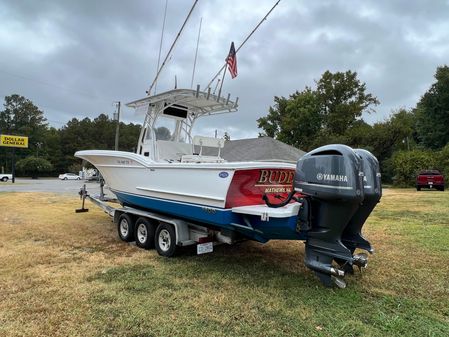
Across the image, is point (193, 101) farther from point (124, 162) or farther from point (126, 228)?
point (126, 228)

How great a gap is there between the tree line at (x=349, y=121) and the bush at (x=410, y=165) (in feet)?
13.6

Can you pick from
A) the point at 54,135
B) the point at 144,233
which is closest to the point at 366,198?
the point at 144,233

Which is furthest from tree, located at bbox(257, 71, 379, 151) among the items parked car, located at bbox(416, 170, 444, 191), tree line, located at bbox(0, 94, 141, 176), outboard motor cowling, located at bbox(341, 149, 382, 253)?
outboard motor cowling, located at bbox(341, 149, 382, 253)

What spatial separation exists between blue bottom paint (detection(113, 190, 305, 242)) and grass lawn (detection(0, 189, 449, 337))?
0.63 metres

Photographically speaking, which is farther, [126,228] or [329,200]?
[126,228]

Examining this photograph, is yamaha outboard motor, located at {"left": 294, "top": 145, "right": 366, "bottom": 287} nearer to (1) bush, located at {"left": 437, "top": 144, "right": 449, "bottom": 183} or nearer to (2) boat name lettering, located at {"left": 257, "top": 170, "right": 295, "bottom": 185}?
(2) boat name lettering, located at {"left": 257, "top": 170, "right": 295, "bottom": 185}

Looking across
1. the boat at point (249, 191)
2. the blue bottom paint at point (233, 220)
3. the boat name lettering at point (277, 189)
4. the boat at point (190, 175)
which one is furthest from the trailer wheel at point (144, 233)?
the boat name lettering at point (277, 189)

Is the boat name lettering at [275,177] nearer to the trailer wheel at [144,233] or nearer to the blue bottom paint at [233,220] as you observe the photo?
the blue bottom paint at [233,220]

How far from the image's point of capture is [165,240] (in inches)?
231

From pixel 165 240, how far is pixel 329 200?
307 cm

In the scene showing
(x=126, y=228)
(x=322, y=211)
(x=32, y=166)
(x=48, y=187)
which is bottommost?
(x=48, y=187)

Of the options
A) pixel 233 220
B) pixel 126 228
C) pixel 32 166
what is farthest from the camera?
pixel 32 166

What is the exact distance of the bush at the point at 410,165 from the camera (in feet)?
98.0

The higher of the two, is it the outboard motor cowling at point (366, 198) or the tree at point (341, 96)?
the tree at point (341, 96)
